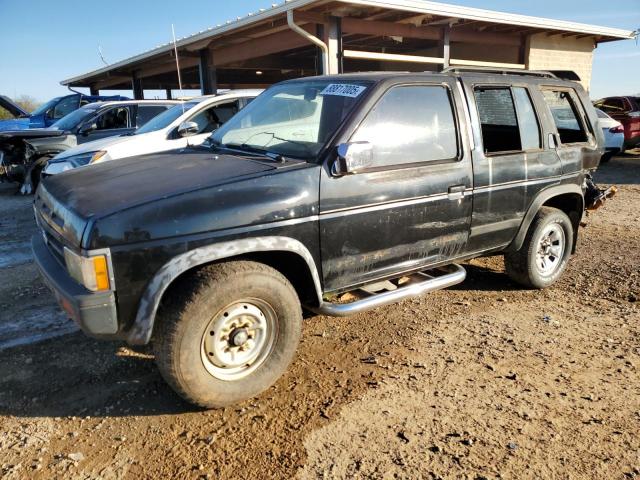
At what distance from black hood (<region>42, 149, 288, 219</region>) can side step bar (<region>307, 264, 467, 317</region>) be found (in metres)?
0.96

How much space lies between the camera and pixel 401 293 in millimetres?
3363

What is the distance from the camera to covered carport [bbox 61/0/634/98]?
36.3 feet

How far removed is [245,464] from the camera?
8.05 ft

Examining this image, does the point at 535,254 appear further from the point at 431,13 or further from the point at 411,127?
the point at 431,13

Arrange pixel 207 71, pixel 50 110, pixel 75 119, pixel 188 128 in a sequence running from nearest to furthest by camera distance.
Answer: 1. pixel 188 128
2. pixel 75 119
3. pixel 50 110
4. pixel 207 71

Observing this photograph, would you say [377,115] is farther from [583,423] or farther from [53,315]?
[53,315]

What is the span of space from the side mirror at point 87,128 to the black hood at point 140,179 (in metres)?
7.06

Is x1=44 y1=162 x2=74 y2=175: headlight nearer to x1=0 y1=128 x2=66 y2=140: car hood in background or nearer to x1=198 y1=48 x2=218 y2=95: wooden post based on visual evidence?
x1=0 y1=128 x2=66 y2=140: car hood in background

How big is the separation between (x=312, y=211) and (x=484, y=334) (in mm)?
1823

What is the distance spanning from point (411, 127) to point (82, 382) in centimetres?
277

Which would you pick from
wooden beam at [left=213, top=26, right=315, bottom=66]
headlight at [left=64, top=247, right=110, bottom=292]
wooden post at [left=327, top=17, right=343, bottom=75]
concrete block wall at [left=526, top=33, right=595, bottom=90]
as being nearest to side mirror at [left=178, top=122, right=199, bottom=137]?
headlight at [left=64, top=247, right=110, bottom=292]

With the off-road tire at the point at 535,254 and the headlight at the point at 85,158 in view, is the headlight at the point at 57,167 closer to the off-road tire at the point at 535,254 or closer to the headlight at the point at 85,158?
the headlight at the point at 85,158

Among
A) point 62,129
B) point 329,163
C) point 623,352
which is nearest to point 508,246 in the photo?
point 623,352

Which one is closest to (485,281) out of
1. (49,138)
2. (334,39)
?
(334,39)
